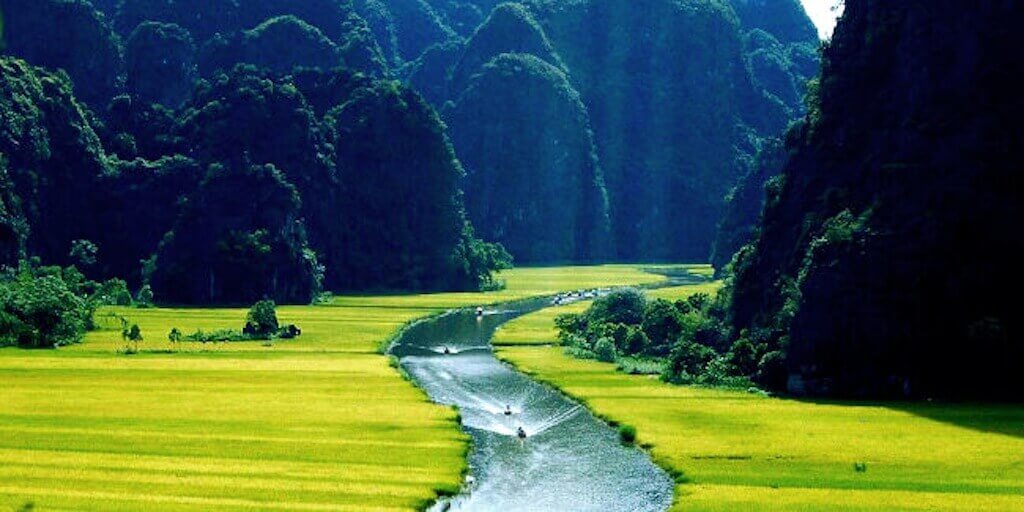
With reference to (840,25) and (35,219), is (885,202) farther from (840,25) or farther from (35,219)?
(35,219)

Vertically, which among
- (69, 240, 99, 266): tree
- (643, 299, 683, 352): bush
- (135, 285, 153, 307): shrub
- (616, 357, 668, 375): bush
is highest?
(69, 240, 99, 266): tree

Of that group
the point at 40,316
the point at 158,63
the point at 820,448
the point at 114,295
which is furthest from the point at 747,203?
the point at 820,448

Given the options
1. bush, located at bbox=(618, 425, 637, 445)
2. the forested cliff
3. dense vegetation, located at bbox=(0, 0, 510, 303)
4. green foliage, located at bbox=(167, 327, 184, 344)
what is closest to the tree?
dense vegetation, located at bbox=(0, 0, 510, 303)

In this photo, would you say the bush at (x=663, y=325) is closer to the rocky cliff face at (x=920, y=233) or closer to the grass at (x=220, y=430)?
the rocky cliff face at (x=920, y=233)

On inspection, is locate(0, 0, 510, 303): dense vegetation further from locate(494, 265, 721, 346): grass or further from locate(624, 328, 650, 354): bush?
locate(624, 328, 650, 354): bush

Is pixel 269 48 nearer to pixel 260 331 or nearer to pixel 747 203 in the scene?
pixel 747 203

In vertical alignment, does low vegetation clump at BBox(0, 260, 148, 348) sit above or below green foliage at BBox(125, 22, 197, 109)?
below
